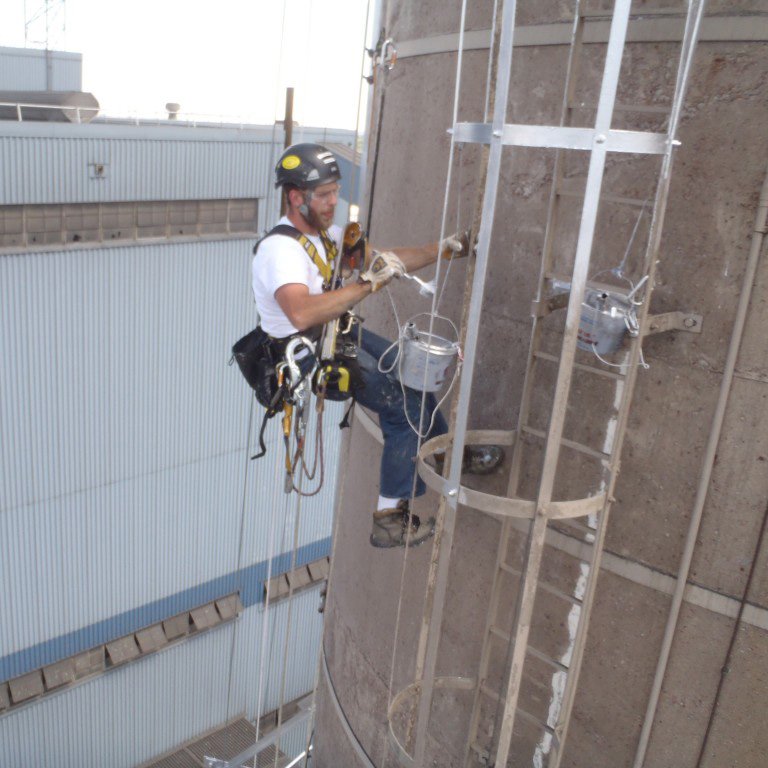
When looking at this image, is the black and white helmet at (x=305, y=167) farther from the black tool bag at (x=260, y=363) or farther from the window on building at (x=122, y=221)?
the window on building at (x=122, y=221)

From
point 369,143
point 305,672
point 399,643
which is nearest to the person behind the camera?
Answer: point 399,643

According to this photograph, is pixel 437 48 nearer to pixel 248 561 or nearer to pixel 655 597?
pixel 655 597

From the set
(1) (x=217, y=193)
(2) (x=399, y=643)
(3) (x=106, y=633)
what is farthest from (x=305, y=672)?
(2) (x=399, y=643)

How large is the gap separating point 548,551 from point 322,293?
2.05 metres

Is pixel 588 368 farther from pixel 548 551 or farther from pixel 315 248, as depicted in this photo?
pixel 315 248

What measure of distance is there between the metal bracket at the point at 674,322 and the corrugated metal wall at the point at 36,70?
1183 inches

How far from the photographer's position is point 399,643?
241 inches

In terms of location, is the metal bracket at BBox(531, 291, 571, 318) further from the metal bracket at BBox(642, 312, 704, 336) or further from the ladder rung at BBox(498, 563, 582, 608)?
the ladder rung at BBox(498, 563, 582, 608)

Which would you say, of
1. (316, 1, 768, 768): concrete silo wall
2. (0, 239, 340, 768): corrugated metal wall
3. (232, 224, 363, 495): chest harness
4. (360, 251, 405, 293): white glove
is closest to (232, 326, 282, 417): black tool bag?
(232, 224, 363, 495): chest harness

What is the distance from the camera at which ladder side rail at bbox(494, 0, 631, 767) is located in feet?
11.6

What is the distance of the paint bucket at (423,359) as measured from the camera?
4.99 m

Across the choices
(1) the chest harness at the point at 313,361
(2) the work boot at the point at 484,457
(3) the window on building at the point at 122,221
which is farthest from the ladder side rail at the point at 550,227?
(3) the window on building at the point at 122,221

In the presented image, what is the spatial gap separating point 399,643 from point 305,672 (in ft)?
53.8

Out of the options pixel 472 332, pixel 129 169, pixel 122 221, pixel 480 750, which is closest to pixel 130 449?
pixel 122 221
